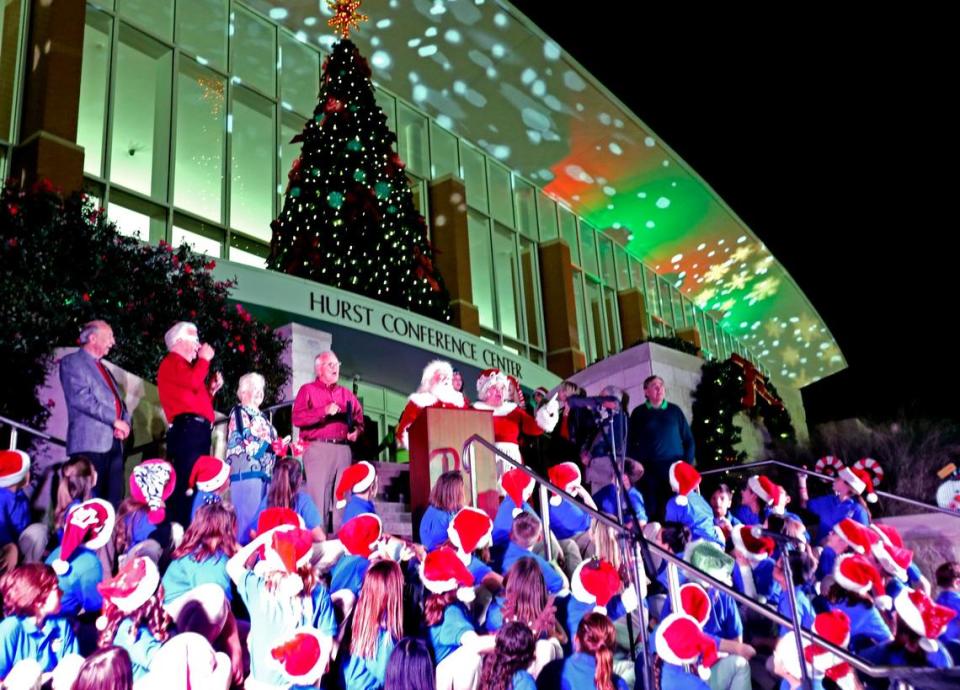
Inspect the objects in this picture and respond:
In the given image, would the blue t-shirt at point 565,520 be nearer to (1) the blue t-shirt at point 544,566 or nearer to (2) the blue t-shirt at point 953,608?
(1) the blue t-shirt at point 544,566

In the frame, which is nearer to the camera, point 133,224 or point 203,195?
point 133,224

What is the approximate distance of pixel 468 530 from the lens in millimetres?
5180

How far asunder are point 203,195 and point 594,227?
1407 centimetres

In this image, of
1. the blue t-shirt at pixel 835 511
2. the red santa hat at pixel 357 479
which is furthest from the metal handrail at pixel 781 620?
the blue t-shirt at pixel 835 511

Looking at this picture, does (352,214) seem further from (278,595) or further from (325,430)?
(278,595)

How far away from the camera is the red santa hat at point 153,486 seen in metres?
5.65

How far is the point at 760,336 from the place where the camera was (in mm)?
35844

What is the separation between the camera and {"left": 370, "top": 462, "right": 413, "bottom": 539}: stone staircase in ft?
25.0

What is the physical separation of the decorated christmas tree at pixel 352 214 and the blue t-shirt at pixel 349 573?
27.1ft

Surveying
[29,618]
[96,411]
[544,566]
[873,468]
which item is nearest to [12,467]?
[96,411]

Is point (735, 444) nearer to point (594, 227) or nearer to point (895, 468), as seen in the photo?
point (895, 468)

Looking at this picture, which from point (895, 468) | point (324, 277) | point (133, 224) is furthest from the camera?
point (133, 224)

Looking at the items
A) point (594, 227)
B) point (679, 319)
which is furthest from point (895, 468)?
point (679, 319)

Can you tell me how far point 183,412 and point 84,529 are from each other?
164 centimetres
